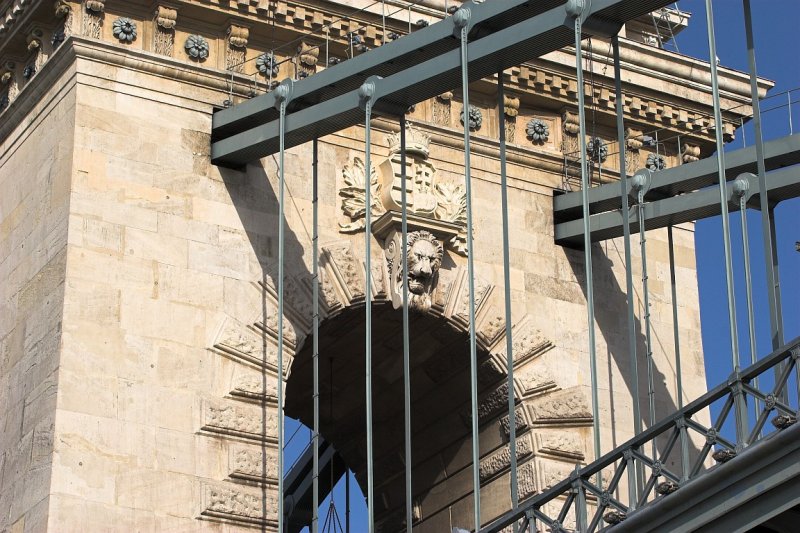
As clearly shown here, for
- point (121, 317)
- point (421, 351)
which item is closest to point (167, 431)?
point (121, 317)

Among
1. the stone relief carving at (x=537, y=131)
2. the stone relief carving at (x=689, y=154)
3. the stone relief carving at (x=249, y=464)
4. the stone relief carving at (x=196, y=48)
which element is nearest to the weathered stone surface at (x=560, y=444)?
the stone relief carving at (x=249, y=464)

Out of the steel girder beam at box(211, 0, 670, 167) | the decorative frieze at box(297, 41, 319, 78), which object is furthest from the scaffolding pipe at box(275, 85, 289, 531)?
the decorative frieze at box(297, 41, 319, 78)

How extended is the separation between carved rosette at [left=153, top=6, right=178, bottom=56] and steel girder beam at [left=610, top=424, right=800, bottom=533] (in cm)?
804

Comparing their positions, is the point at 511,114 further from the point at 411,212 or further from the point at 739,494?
the point at 739,494

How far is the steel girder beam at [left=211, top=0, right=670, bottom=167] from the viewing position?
20.5 metres

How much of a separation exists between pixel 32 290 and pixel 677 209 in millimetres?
6903

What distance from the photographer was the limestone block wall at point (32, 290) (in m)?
20.6

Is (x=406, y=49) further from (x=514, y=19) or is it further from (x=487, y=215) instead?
(x=487, y=215)

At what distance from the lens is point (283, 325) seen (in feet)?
72.4

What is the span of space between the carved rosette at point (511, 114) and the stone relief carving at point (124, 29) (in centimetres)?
450

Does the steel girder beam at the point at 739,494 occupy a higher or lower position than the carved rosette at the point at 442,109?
lower

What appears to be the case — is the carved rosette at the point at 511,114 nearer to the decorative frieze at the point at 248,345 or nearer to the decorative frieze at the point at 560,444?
the decorative frieze at the point at 560,444

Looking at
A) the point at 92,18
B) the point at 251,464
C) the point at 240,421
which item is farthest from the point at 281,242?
the point at 92,18

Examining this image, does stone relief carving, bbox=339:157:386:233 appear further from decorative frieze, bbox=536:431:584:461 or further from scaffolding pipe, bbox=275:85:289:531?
decorative frieze, bbox=536:431:584:461
